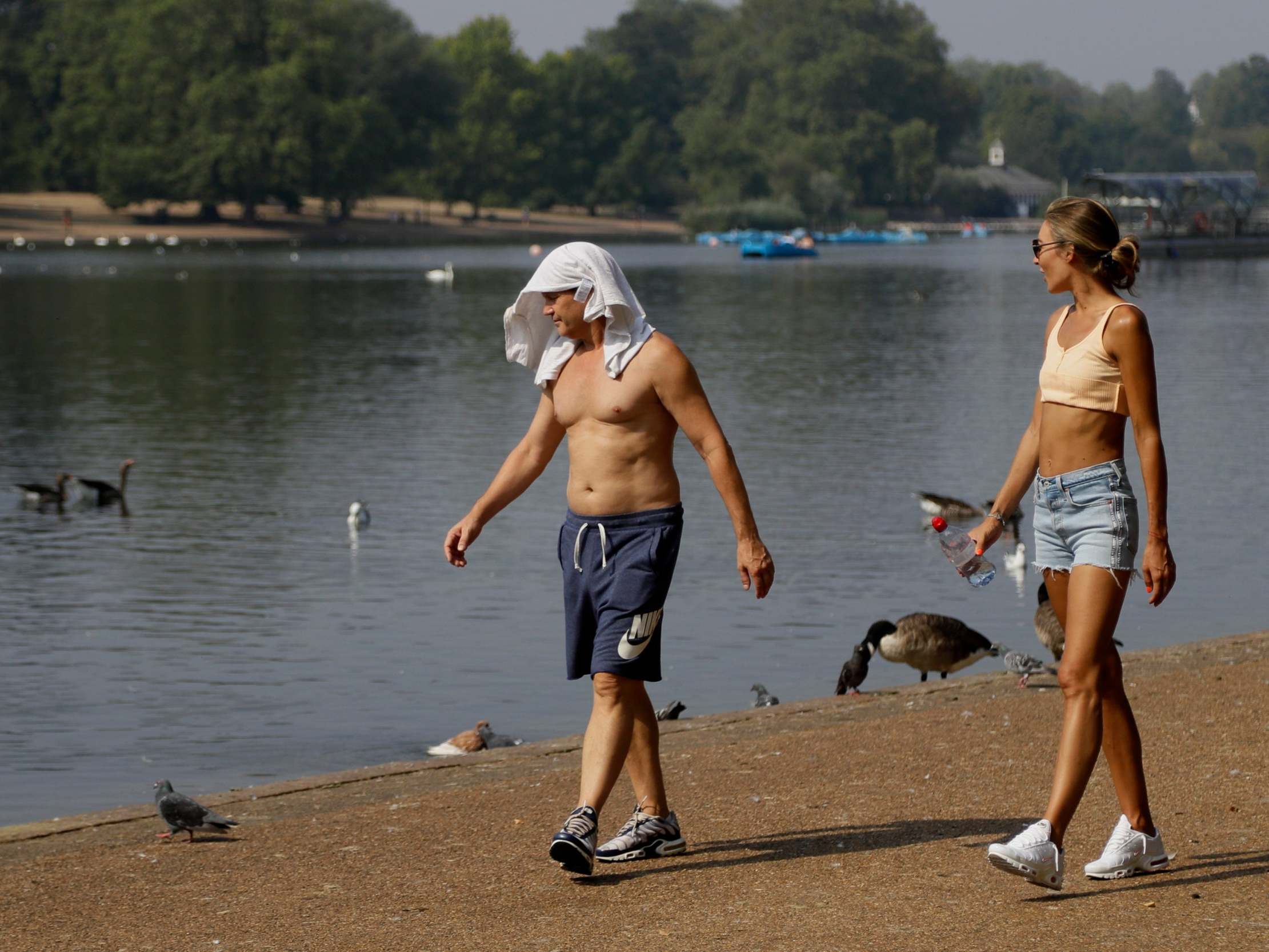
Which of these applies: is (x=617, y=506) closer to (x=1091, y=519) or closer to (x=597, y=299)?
(x=597, y=299)

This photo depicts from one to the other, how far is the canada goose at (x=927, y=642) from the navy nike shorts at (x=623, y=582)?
16.3 feet

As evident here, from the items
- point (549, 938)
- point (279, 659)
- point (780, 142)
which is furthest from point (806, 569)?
point (780, 142)

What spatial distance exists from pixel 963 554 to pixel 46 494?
1581cm

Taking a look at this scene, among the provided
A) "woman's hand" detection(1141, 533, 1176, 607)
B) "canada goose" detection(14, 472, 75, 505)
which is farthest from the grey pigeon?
"canada goose" detection(14, 472, 75, 505)

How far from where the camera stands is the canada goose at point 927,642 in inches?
420

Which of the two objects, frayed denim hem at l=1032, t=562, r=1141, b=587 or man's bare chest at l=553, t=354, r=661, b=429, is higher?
man's bare chest at l=553, t=354, r=661, b=429

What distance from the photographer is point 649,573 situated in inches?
226

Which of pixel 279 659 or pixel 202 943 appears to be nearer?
pixel 202 943

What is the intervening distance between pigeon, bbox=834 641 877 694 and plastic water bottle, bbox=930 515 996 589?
411cm

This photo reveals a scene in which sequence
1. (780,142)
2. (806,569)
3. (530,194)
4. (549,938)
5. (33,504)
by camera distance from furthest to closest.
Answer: (780,142) < (530,194) < (33,504) < (806,569) < (549,938)

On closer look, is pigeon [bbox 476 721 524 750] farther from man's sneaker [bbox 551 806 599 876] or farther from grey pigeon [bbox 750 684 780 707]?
man's sneaker [bbox 551 806 599 876]

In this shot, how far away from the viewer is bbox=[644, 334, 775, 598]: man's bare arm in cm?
575

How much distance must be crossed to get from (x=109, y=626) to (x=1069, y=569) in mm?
9476

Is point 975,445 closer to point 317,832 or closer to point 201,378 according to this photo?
point 201,378
